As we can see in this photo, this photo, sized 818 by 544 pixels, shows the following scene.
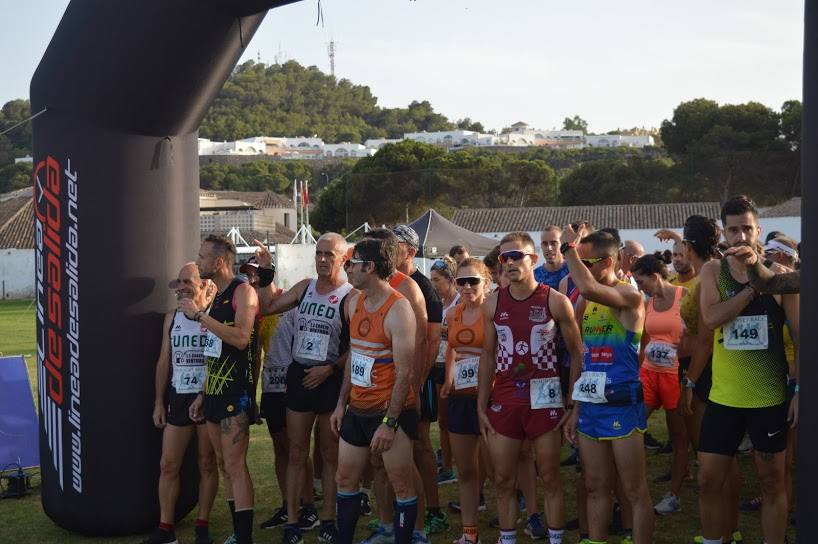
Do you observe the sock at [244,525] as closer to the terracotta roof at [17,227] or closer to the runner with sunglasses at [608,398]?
the runner with sunglasses at [608,398]

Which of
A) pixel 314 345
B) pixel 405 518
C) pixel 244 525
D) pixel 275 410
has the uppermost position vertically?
pixel 314 345

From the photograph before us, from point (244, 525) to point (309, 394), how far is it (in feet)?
2.83

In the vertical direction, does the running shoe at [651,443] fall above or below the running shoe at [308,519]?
below

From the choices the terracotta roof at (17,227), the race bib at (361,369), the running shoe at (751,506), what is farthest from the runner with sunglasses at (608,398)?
the terracotta roof at (17,227)

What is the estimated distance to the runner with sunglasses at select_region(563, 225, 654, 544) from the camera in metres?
4.89

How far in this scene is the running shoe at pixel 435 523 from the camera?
619 cm

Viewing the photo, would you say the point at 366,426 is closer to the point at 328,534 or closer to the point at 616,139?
the point at 328,534

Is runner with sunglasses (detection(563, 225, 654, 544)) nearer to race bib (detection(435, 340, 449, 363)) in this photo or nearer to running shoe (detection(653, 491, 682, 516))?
running shoe (detection(653, 491, 682, 516))

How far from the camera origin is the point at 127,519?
20.0 ft

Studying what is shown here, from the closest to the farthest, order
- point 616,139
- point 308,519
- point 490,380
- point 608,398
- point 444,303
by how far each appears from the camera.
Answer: point 608,398 < point 490,380 < point 308,519 < point 444,303 < point 616,139

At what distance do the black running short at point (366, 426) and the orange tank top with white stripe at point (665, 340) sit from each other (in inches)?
82.6

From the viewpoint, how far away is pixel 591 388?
→ 16.3 ft

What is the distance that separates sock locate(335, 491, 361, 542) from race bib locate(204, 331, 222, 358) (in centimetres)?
114

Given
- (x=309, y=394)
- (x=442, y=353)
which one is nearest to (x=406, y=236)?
(x=442, y=353)
